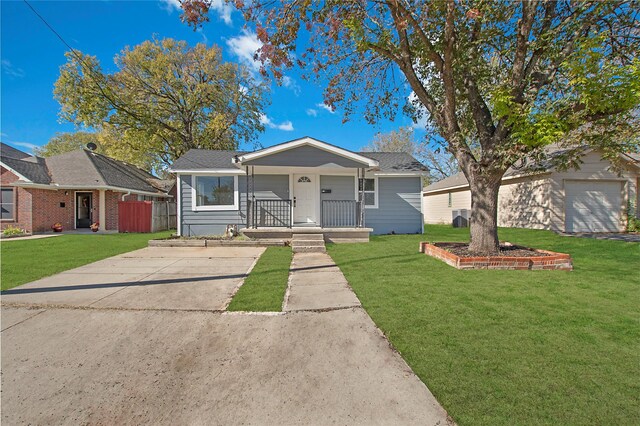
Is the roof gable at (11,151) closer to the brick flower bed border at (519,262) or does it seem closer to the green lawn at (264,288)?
the green lawn at (264,288)

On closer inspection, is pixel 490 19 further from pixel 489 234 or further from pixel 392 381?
pixel 392 381

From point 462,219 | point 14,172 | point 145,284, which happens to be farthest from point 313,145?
point 14,172

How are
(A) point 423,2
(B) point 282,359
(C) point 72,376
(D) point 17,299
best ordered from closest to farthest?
(C) point 72,376
(B) point 282,359
(D) point 17,299
(A) point 423,2

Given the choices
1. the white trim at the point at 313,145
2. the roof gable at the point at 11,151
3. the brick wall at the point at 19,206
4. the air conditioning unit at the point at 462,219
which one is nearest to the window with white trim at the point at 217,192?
the white trim at the point at 313,145

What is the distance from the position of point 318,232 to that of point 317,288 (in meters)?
4.95

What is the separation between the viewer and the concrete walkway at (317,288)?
12.1 feet

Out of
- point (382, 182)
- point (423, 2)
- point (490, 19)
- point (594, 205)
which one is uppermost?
point (423, 2)

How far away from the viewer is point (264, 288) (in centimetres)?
A: 440

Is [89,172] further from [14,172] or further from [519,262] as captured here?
[519,262]

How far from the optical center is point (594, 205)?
12070 millimetres

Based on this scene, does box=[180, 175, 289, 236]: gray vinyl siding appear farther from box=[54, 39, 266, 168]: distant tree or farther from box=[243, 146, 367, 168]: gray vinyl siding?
box=[54, 39, 266, 168]: distant tree

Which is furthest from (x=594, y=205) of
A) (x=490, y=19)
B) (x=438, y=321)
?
(x=438, y=321)

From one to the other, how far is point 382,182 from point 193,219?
8.21 metres

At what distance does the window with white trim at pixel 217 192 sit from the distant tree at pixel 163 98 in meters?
11.5
